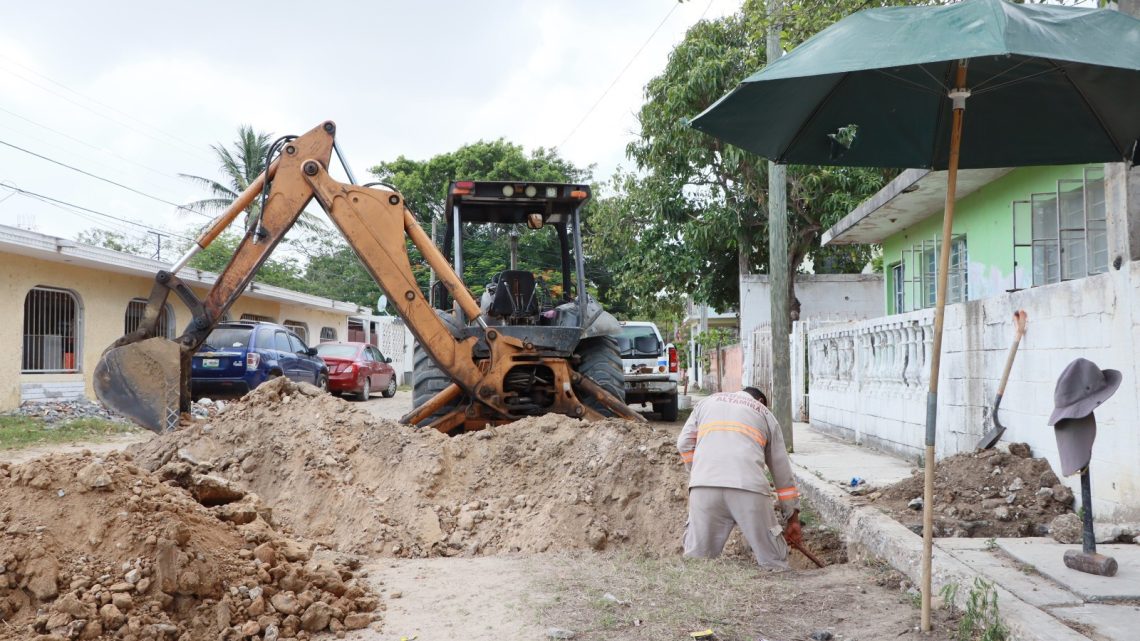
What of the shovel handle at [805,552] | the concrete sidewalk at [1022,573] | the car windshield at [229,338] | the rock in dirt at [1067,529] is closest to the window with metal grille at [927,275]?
the concrete sidewalk at [1022,573]

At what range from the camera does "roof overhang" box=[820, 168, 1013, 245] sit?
11.2 meters

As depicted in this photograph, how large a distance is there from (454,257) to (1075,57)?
6.80 m

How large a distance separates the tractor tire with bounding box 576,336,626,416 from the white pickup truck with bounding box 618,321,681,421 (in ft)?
18.0

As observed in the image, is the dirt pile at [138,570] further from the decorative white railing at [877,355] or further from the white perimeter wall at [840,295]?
the white perimeter wall at [840,295]

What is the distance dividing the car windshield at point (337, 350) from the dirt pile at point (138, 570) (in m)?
16.1

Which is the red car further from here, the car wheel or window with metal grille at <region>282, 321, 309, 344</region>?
window with metal grille at <region>282, 321, 309, 344</region>

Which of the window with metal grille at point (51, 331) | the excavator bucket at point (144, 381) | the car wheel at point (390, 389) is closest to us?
the excavator bucket at point (144, 381)

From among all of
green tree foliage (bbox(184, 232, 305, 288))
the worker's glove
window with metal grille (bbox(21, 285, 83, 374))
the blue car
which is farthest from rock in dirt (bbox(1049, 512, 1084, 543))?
green tree foliage (bbox(184, 232, 305, 288))

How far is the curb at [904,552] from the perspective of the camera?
3438mm

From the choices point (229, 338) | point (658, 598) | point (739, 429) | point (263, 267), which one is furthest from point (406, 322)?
point (263, 267)

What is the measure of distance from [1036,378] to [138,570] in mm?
5693

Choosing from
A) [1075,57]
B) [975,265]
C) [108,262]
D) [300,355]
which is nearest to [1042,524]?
[1075,57]

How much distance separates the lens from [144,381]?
7.28 meters

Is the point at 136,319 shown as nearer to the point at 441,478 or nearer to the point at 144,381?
the point at 144,381
